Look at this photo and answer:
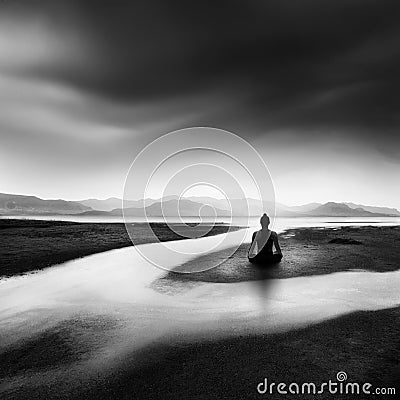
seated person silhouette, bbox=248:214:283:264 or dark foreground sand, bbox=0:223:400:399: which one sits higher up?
seated person silhouette, bbox=248:214:283:264

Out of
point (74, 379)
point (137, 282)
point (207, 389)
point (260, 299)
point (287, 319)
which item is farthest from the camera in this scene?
point (137, 282)

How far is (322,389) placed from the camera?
4730mm

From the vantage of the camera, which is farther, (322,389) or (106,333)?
(106,333)

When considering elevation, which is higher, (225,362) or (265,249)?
(265,249)

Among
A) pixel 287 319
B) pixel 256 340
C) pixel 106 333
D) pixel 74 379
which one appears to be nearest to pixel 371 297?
pixel 287 319

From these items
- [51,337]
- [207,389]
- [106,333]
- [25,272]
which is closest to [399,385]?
[207,389]

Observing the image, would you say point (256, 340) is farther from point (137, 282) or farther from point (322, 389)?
point (137, 282)

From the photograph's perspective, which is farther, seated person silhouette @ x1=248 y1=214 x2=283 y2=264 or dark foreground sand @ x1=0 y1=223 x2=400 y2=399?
seated person silhouette @ x1=248 y1=214 x2=283 y2=264

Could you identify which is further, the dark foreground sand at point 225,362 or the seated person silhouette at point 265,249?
the seated person silhouette at point 265,249

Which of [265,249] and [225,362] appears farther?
[265,249]

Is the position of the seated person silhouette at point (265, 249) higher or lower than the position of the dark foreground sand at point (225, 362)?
higher

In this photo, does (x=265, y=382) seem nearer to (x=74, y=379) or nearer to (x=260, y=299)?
(x=74, y=379)

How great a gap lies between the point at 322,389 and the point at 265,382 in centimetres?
85

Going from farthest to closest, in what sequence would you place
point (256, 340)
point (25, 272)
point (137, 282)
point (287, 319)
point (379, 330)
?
1. point (25, 272)
2. point (137, 282)
3. point (287, 319)
4. point (379, 330)
5. point (256, 340)
